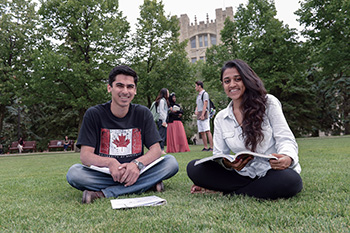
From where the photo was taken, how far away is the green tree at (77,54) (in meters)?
17.2

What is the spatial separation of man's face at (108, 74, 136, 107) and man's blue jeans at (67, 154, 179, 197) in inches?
33.1

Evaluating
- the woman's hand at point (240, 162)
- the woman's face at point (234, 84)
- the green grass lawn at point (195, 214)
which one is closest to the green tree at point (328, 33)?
the green grass lawn at point (195, 214)

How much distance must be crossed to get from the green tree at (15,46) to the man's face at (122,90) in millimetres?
18045

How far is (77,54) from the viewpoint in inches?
733

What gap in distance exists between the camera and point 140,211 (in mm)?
2342

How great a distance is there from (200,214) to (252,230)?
53 cm

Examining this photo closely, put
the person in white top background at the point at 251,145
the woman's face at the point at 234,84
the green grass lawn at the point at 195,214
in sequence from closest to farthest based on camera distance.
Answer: the green grass lawn at the point at 195,214
the person in white top background at the point at 251,145
the woman's face at the point at 234,84

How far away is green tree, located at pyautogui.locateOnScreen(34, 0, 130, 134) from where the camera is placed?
17156mm

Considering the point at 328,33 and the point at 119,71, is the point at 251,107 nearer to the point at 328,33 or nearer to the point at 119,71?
the point at 119,71

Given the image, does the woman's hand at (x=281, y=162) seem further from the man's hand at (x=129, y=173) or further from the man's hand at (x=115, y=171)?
the man's hand at (x=115, y=171)

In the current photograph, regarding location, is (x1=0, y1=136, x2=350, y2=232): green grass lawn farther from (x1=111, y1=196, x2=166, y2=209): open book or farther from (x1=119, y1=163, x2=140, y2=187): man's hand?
(x1=119, y1=163, x2=140, y2=187): man's hand

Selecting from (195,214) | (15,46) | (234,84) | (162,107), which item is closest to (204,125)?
(162,107)

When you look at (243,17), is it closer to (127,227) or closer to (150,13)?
(150,13)

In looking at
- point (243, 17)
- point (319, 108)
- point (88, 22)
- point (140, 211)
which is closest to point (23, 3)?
point (88, 22)
